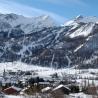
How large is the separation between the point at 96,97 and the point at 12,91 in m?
32.8

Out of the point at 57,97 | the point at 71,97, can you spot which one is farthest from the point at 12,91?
the point at 57,97

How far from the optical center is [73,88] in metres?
89.1

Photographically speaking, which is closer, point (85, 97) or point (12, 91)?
point (85, 97)

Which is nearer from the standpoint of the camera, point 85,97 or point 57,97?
point 57,97

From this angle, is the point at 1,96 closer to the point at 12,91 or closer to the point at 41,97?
the point at 41,97

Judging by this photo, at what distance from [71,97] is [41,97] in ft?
28.2

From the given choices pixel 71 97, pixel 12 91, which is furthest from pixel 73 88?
pixel 71 97

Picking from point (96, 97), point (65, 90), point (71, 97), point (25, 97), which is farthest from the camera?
point (65, 90)

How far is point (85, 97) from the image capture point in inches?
2675

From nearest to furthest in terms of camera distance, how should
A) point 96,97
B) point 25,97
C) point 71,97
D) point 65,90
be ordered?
point 96,97 < point 25,97 < point 71,97 < point 65,90

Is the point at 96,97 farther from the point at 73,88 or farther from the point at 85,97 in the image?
the point at 73,88

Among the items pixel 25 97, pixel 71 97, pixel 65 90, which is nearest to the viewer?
pixel 25 97

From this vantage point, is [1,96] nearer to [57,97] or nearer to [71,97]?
[57,97]

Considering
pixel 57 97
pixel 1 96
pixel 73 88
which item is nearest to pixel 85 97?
pixel 57 97
